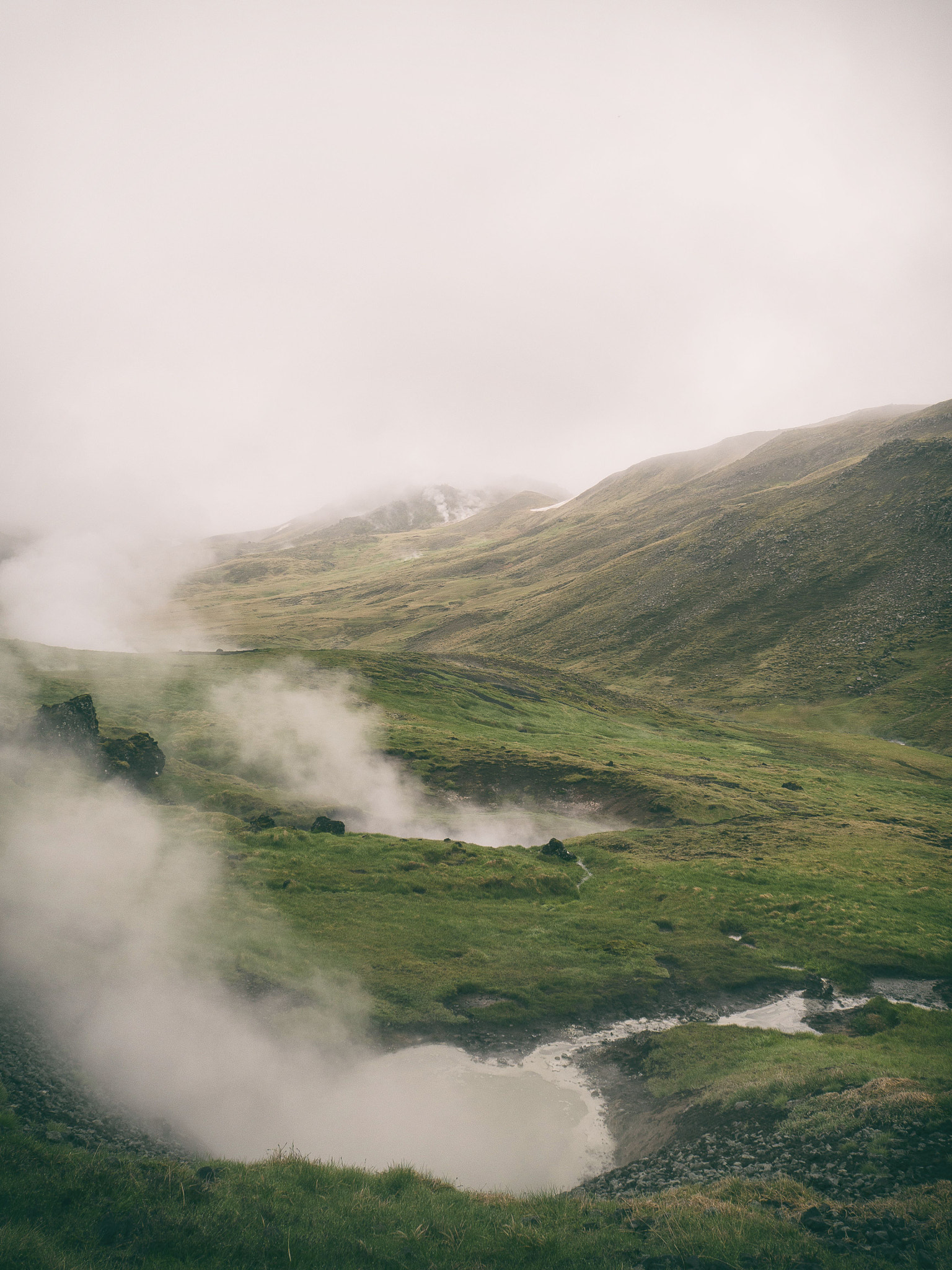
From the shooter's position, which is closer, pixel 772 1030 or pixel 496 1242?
pixel 496 1242

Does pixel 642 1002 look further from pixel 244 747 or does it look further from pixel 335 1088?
pixel 244 747

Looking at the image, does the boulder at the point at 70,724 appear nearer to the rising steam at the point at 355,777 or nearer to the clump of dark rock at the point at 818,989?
the rising steam at the point at 355,777

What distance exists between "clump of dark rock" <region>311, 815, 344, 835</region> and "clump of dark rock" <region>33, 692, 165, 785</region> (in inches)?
513

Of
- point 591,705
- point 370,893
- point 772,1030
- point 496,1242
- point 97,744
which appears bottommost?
point 591,705

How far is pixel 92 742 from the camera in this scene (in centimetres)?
4378

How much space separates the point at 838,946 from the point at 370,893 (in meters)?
25.3

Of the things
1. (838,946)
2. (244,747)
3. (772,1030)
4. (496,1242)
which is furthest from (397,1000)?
(244,747)

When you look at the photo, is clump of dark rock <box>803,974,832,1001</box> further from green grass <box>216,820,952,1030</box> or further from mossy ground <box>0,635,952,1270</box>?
mossy ground <box>0,635,952,1270</box>

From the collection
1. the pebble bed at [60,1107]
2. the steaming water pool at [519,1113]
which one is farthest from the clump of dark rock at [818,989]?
the pebble bed at [60,1107]

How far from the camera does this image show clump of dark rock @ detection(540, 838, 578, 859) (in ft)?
144

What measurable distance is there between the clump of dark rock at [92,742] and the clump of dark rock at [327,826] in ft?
42.7

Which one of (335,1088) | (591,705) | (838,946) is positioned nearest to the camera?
(335,1088)

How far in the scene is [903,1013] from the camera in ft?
83.4

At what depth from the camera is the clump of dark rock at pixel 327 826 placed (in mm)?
42938
